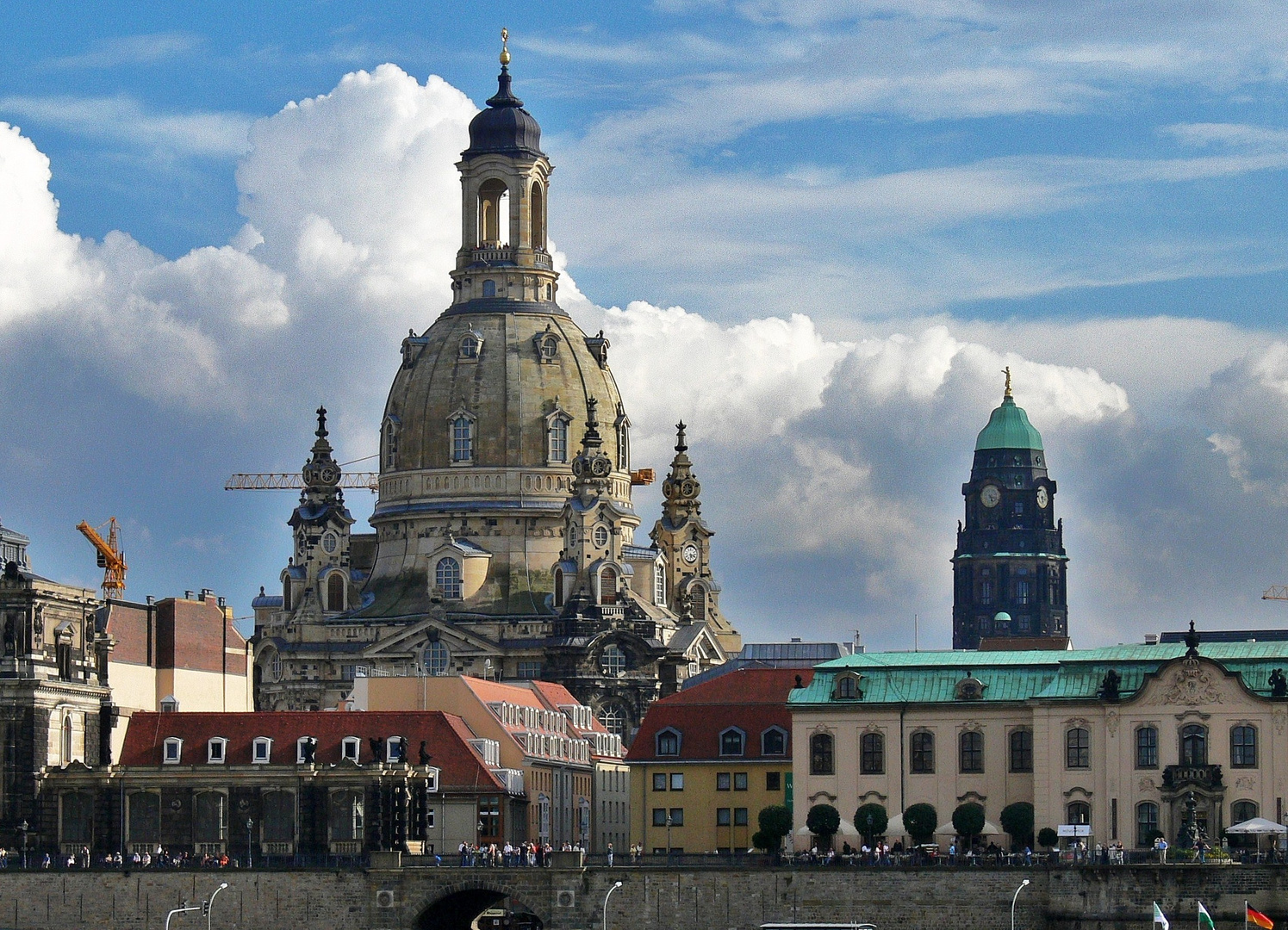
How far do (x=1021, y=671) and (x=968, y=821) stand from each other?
8.46 metres

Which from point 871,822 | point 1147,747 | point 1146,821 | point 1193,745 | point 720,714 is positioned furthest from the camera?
point 720,714

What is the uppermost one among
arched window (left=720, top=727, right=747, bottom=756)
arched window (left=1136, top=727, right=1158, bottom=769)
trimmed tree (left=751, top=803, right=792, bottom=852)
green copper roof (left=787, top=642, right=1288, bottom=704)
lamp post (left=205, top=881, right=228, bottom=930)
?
green copper roof (left=787, top=642, right=1288, bottom=704)

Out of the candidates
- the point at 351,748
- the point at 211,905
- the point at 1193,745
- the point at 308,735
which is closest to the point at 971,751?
the point at 1193,745

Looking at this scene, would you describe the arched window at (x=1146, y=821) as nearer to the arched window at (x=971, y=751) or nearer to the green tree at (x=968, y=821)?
the green tree at (x=968, y=821)

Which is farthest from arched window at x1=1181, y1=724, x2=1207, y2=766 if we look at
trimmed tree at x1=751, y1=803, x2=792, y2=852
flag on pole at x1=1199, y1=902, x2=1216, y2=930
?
trimmed tree at x1=751, y1=803, x2=792, y2=852

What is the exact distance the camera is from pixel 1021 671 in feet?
487

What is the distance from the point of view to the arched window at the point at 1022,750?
14638cm

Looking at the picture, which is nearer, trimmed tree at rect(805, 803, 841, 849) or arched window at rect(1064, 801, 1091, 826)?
arched window at rect(1064, 801, 1091, 826)

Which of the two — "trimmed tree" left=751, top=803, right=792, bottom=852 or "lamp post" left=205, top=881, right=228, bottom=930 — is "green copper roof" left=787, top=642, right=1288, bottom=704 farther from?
"lamp post" left=205, top=881, right=228, bottom=930

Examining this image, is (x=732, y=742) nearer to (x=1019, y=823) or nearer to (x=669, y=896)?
(x=1019, y=823)

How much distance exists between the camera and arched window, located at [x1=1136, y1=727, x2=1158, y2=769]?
14238 centimetres

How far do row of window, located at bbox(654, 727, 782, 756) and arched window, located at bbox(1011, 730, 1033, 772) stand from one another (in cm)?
1998

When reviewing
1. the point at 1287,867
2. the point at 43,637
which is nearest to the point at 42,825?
the point at 43,637

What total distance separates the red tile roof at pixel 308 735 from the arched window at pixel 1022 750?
990 inches
